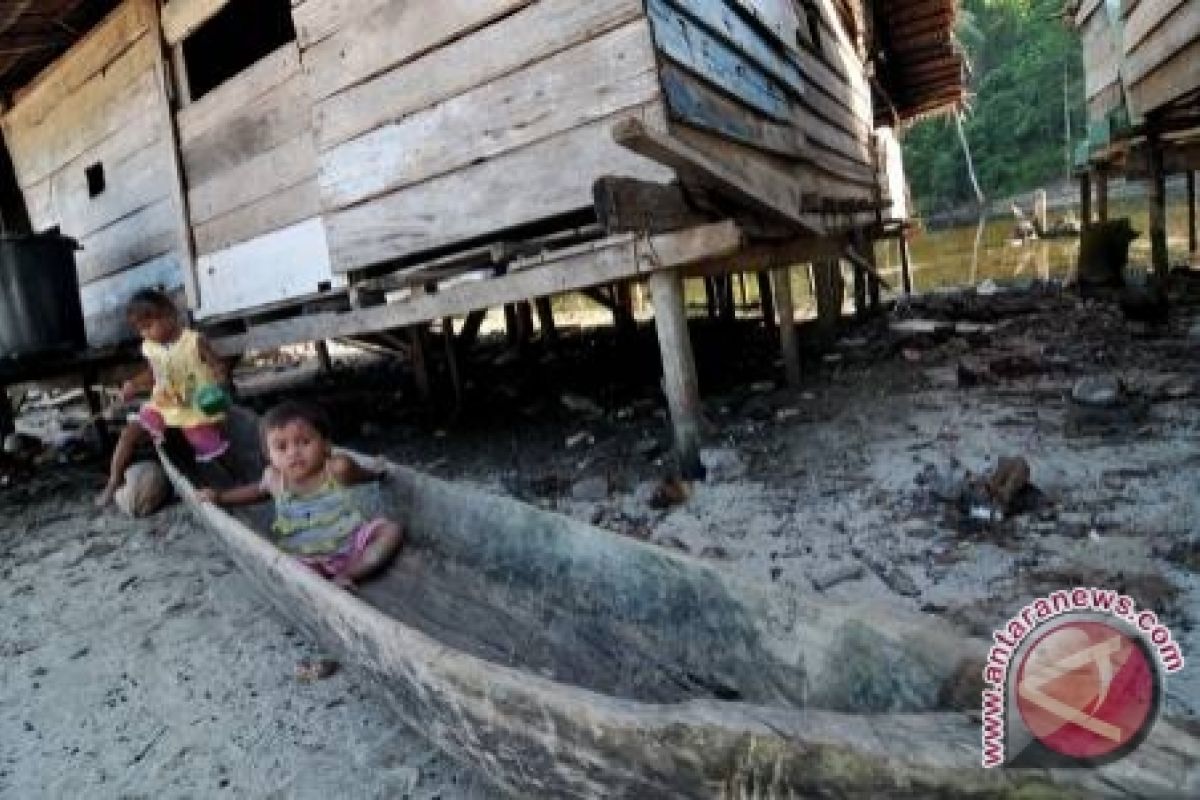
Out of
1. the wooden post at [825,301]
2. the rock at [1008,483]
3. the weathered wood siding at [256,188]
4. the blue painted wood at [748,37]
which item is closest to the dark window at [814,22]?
the blue painted wood at [748,37]

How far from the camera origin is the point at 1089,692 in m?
1.23

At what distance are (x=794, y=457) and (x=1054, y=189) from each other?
33.4 metres

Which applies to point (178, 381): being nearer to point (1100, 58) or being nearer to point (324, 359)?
point (324, 359)

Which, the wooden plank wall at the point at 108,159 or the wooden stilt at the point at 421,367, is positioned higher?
the wooden plank wall at the point at 108,159

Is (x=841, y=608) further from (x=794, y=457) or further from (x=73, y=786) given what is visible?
(x=794, y=457)

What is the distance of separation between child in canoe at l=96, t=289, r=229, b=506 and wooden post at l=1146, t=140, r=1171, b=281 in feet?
23.3

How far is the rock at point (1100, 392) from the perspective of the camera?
4.38m

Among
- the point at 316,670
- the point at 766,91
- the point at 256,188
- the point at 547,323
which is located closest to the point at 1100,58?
the point at 766,91

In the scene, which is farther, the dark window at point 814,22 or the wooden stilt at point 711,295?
the wooden stilt at point 711,295

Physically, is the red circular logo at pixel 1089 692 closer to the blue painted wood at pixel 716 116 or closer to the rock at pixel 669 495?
the rock at pixel 669 495

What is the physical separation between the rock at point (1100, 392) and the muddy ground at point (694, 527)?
1.3 inches

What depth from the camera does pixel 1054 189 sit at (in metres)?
32.9

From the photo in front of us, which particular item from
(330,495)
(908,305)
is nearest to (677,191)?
(330,495)

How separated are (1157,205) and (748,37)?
411 cm
